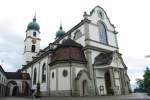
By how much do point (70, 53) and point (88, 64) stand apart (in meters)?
4.07

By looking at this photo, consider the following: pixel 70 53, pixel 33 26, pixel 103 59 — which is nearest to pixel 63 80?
pixel 70 53

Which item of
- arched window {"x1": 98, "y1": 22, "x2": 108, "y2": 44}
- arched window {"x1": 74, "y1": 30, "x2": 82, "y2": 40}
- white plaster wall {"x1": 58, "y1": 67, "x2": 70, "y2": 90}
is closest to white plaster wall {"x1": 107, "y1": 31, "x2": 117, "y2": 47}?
arched window {"x1": 98, "y1": 22, "x2": 108, "y2": 44}

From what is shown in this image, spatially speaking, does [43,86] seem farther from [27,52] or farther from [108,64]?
[27,52]

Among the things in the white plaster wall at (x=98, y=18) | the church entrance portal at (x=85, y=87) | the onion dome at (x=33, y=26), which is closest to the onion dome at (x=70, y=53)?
the church entrance portal at (x=85, y=87)

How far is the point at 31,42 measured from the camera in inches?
2338

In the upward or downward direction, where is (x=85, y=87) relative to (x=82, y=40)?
downward

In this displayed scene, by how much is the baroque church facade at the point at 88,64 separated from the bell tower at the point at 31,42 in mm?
22135

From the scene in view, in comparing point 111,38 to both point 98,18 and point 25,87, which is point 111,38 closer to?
point 98,18

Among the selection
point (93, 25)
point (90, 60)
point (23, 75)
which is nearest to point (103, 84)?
point (90, 60)

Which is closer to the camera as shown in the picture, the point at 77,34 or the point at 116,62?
the point at 116,62

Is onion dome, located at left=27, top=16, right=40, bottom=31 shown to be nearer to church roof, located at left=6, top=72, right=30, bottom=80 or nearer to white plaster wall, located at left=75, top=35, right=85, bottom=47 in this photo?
church roof, located at left=6, top=72, right=30, bottom=80

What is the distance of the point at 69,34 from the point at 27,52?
1066 inches

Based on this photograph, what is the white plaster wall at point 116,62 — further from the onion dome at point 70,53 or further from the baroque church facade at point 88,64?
the onion dome at point 70,53

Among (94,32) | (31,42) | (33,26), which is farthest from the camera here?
(33,26)
